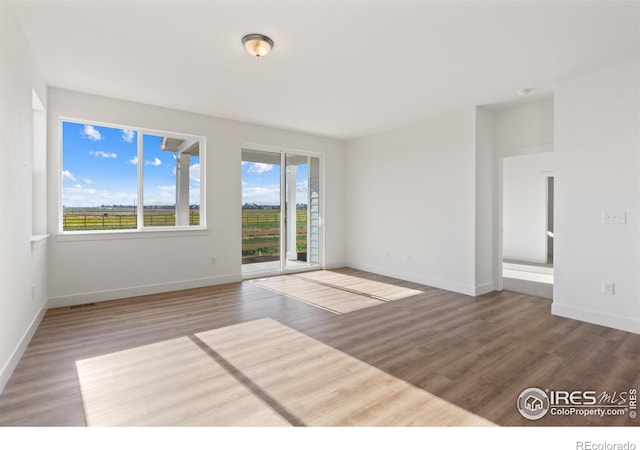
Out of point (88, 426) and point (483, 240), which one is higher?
point (483, 240)

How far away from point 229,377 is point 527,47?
154 inches

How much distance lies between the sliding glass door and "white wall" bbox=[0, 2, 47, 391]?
3144mm

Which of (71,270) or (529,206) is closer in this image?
(71,270)

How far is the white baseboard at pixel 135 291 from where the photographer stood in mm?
4176

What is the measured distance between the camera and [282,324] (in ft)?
11.7

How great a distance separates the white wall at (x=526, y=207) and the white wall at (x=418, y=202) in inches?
125

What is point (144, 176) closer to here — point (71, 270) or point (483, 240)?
point (71, 270)

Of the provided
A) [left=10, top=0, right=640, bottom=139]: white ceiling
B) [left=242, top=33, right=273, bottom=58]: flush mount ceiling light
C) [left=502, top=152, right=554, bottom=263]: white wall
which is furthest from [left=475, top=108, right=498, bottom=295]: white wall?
[left=242, top=33, right=273, bottom=58]: flush mount ceiling light

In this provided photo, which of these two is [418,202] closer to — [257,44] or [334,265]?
[334,265]

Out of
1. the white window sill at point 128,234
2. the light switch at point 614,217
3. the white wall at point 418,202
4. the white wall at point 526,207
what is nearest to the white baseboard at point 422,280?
the white wall at point 418,202

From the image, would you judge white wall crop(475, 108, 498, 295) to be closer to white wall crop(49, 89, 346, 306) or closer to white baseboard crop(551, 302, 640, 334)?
white baseboard crop(551, 302, 640, 334)
